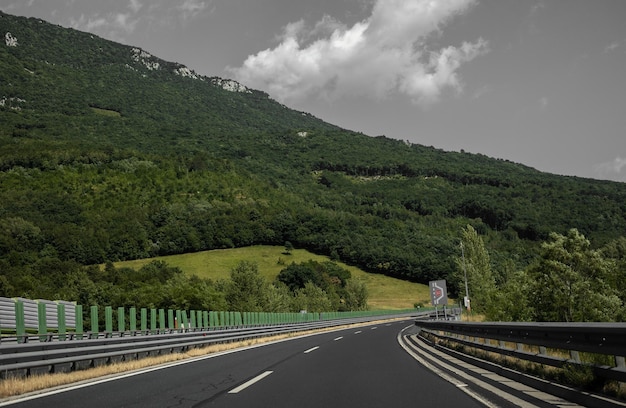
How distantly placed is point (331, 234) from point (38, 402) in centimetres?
13978

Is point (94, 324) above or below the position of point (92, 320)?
below

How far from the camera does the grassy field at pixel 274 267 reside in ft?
365

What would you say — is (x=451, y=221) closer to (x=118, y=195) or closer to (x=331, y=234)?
(x=331, y=234)

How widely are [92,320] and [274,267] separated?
10944 centimetres

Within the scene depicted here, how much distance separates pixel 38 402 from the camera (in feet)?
24.4

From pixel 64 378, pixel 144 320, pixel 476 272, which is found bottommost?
pixel 64 378

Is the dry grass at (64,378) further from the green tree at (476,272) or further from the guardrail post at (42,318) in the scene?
the green tree at (476,272)

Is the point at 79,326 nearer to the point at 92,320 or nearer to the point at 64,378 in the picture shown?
the point at 92,320

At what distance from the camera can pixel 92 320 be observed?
49.2 ft

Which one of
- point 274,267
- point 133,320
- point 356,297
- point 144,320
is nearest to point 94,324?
point 133,320

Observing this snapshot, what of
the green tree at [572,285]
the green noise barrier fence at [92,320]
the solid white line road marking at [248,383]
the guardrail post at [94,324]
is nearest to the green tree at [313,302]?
the green noise barrier fence at [92,320]

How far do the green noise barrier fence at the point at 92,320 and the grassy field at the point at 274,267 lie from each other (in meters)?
66.2

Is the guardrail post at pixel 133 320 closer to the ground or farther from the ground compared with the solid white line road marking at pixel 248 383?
farther from the ground

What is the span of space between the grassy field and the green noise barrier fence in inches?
2605
